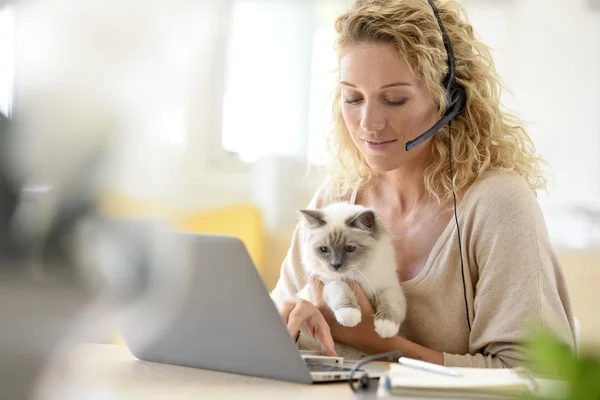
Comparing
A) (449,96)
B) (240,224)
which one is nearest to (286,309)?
(449,96)

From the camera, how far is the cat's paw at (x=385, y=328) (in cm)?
147

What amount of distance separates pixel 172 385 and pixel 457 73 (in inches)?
41.7

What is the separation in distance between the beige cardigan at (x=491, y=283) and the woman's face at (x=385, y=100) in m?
0.20

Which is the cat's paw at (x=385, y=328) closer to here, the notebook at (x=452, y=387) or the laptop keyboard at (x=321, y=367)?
the laptop keyboard at (x=321, y=367)

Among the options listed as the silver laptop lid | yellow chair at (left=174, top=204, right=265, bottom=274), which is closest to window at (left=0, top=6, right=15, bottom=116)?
the silver laptop lid

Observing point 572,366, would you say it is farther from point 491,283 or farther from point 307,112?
point 307,112

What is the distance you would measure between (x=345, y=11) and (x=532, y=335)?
1489 mm

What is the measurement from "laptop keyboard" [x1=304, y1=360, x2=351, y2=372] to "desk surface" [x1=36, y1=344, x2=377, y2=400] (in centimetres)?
4

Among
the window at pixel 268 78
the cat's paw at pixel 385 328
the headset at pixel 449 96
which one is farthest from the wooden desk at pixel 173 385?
the window at pixel 268 78

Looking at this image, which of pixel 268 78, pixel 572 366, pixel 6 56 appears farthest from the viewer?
pixel 268 78

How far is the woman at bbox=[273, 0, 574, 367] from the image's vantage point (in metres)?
1.44

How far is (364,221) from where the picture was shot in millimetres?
1638

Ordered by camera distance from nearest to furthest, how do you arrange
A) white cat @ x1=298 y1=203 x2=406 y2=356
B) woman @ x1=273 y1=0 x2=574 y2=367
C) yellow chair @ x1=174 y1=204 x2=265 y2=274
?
woman @ x1=273 y1=0 x2=574 y2=367
white cat @ x1=298 y1=203 x2=406 y2=356
yellow chair @ x1=174 y1=204 x2=265 y2=274

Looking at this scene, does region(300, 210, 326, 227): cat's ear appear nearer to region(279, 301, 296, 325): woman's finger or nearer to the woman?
the woman
